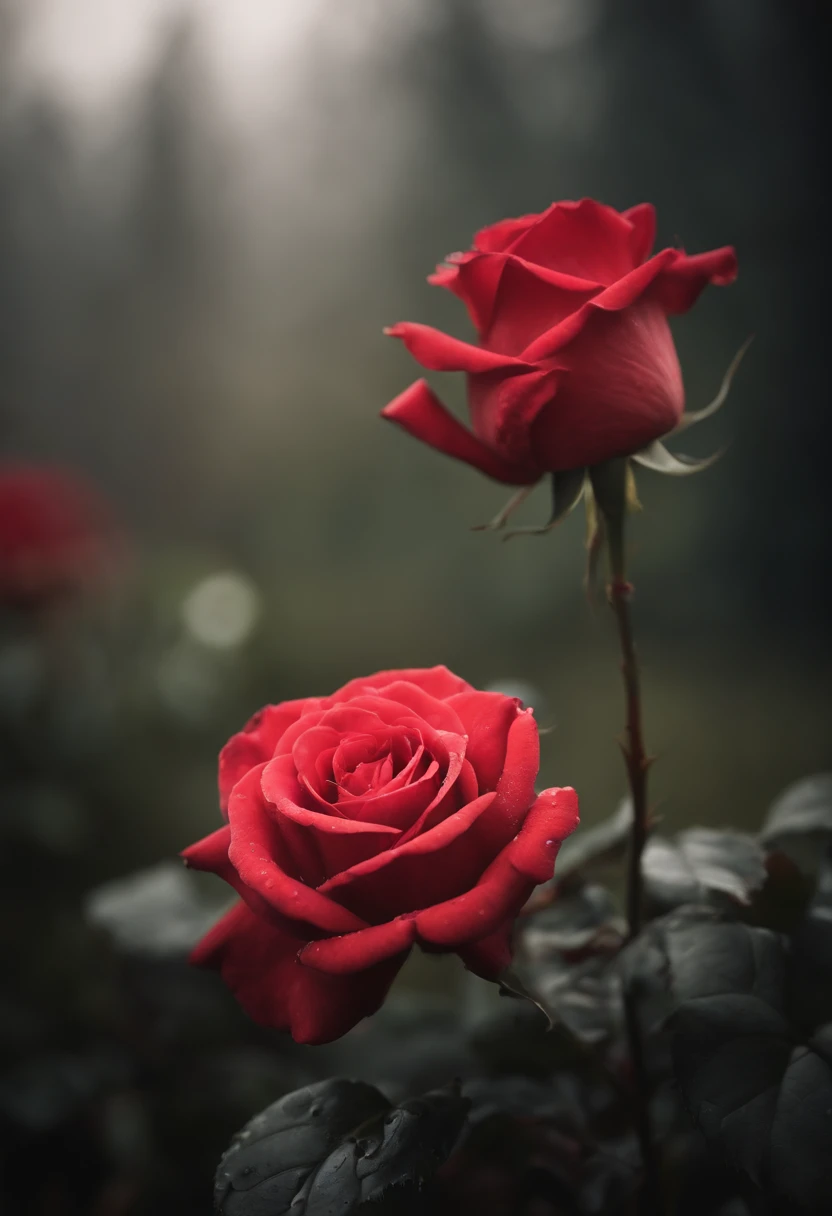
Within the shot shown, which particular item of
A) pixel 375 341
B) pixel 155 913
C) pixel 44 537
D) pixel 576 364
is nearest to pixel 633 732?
pixel 576 364

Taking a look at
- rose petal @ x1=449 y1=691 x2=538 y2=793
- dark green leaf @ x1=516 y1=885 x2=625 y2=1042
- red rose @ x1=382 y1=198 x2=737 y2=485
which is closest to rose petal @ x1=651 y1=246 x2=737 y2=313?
red rose @ x1=382 y1=198 x2=737 y2=485

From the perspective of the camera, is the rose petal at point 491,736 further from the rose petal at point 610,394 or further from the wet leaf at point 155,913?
the wet leaf at point 155,913

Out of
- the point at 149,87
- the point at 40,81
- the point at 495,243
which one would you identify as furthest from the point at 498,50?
the point at 495,243

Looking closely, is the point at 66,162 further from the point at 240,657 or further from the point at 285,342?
the point at 240,657

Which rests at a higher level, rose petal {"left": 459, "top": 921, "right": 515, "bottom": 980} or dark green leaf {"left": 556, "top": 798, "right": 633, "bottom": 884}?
rose petal {"left": 459, "top": 921, "right": 515, "bottom": 980}

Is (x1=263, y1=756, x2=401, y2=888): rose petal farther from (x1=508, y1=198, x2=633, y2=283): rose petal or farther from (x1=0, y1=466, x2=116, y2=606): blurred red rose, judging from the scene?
(x1=0, y1=466, x2=116, y2=606): blurred red rose

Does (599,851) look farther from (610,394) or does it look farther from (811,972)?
(610,394)
